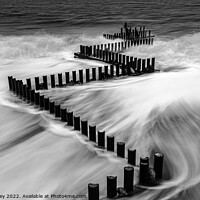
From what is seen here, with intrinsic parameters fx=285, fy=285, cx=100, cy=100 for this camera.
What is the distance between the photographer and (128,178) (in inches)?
183

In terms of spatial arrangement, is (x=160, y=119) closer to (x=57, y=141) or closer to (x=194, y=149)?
(x=194, y=149)

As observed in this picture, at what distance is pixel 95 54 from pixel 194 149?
33.1 ft

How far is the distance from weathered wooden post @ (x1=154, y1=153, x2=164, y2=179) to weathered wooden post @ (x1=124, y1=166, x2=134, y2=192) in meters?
0.63

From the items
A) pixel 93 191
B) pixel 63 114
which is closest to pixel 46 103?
pixel 63 114

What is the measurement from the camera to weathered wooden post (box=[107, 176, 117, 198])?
440 centimetres

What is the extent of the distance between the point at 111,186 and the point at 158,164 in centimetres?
104

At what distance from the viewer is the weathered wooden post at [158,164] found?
4984mm

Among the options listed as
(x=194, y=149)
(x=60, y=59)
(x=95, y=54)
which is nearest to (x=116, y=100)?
(x=194, y=149)

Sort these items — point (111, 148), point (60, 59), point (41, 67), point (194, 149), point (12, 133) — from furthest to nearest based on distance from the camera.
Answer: point (60, 59) → point (41, 67) → point (12, 133) → point (194, 149) → point (111, 148)

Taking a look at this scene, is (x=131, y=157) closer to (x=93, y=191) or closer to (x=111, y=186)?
(x=111, y=186)

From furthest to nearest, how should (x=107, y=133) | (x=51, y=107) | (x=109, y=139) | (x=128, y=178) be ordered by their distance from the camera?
(x=51, y=107) → (x=107, y=133) → (x=109, y=139) → (x=128, y=178)

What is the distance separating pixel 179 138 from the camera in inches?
277

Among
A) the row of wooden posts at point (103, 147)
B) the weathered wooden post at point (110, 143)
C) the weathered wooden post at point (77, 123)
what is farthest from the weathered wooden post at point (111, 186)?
the weathered wooden post at point (77, 123)

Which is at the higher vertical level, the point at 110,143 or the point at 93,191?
the point at 93,191
